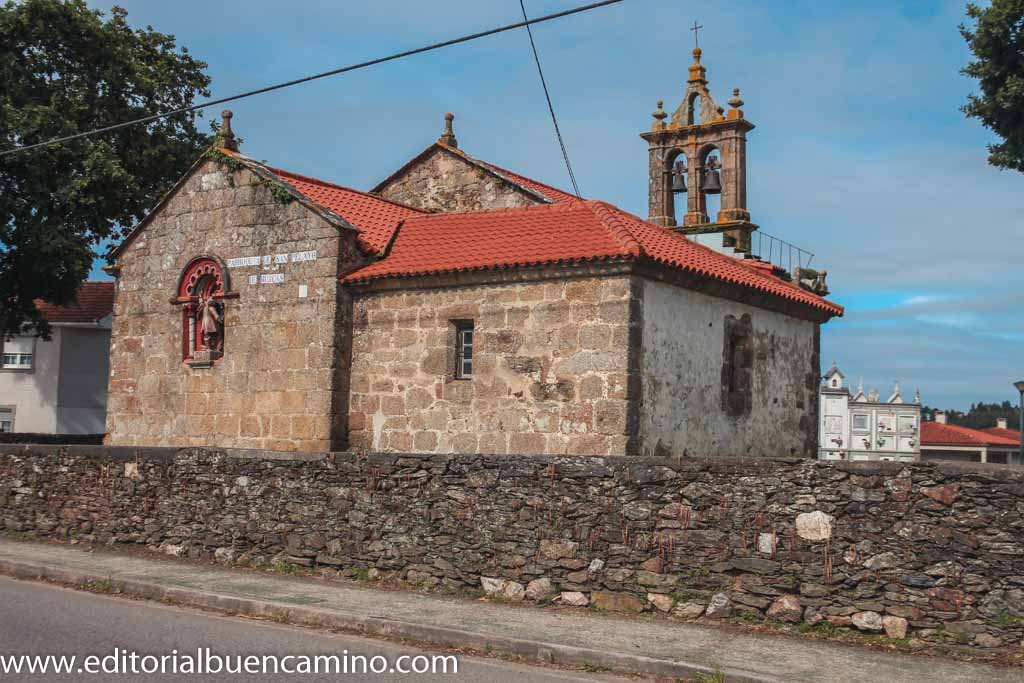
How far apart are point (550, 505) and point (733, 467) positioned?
186cm

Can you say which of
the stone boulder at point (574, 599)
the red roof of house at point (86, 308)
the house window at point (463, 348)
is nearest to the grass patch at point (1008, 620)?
the stone boulder at point (574, 599)

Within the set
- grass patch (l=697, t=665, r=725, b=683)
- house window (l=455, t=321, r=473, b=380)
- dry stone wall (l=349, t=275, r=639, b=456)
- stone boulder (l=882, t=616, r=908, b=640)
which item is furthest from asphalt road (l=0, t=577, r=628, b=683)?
house window (l=455, t=321, r=473, b=380)

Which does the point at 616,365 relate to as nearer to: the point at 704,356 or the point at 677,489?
the point at 704,356

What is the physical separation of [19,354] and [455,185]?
2359 cm

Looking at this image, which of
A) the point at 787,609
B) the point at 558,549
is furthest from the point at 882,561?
the point at 558,549

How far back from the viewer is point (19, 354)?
37.2m

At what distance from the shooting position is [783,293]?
17.6 m

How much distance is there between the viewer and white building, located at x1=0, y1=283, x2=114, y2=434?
3641 centimetres

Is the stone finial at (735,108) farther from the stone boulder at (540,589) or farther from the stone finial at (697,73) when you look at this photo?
the stone boulder at (540,589)

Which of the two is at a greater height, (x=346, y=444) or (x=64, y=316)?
(x=64, y=316)

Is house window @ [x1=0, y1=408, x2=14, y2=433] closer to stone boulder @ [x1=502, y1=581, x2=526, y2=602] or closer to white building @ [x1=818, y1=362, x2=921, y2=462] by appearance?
stone boulder @ [x1=502, y1=581, x2=526, y2=602]

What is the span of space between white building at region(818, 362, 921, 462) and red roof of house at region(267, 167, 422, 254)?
64.3 meters

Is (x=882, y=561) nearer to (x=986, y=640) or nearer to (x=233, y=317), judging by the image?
(x=986, y=640)

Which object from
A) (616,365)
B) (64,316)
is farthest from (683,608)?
(64,316)
